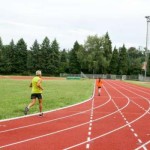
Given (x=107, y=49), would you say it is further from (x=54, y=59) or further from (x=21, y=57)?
(x=21, y=57)

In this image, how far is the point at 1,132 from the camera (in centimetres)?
1070

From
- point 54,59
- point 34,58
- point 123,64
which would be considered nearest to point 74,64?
point 54,59

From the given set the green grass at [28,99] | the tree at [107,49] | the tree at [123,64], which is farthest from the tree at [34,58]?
the green grass at [28,99]

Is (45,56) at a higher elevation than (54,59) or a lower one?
higher

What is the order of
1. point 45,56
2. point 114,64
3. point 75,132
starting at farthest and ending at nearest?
point 114,64 → point 45,56 → point 75,132

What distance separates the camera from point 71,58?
10638 cm

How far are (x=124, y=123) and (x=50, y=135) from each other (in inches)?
155

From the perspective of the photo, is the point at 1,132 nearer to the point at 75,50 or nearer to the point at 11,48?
the point at 11,48

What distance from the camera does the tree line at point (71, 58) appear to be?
98.0m

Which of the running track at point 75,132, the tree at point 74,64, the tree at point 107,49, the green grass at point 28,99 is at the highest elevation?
→ the tree at point 107,49

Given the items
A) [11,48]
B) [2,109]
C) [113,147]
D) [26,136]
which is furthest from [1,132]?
[11,48]

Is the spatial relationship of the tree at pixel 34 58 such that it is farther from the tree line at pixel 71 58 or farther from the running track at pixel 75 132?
the running track at pixel 75 132

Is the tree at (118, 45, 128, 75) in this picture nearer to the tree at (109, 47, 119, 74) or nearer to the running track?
the tree at (109, 47, 119, 74)

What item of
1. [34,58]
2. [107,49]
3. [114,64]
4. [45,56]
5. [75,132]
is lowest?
[75,132]
